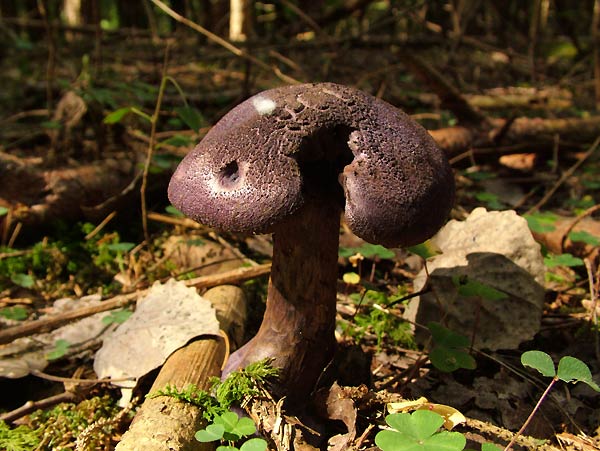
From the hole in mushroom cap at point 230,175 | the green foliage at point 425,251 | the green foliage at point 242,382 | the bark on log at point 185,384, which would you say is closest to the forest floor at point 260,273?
the green foliage at point 425,251

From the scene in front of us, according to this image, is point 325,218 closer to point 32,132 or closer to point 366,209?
point 366,209

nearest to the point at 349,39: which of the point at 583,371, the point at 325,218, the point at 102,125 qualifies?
the point at 102,125

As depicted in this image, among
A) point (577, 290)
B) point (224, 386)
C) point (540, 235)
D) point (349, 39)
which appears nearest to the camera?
point (224, 386)

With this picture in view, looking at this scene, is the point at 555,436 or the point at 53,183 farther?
the point at 53,183

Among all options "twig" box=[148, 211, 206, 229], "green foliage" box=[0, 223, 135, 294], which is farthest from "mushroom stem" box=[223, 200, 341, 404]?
"twig" box=[148, 211, 206, 229]

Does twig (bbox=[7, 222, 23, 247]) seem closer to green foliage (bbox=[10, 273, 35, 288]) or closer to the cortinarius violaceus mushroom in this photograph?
green foliage (bbox=[10, 273, 35, 288])

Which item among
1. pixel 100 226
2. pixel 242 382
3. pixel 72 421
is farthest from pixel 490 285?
pixel 100 226
